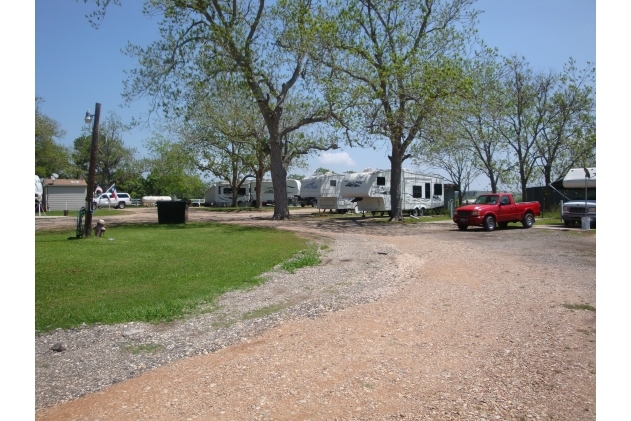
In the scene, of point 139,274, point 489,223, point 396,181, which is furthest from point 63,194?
point 139,274

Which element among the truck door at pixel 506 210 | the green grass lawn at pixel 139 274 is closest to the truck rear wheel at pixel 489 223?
the truck door at pixel 506 210

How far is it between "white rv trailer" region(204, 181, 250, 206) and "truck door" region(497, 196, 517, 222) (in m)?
40.3

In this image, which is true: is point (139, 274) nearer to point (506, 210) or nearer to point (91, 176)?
point (91, 176)

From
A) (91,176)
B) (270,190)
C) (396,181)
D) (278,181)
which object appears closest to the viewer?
(91,176)

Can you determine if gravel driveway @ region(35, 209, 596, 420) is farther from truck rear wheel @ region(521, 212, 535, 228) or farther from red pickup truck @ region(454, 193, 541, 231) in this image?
truck rear wheel @ region(521, 212, 535, 228)

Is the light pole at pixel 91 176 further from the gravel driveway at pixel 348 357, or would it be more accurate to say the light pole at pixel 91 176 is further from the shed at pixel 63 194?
the shed at pixel 63 194

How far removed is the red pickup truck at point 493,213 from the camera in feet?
68.1

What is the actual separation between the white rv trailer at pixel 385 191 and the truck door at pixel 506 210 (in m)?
9.14

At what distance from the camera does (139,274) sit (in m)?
9.84

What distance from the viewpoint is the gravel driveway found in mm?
4203

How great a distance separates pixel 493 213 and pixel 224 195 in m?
44.0

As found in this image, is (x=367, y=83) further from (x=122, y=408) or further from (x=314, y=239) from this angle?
(x=122, y=408)

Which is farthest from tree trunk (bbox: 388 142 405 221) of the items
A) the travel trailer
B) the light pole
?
the light pole

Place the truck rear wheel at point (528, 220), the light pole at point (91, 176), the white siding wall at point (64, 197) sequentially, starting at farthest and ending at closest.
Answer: the white siding wall at point (64, 197) < the truck rear wheel at point (528, 220) < the light pole at point (91, 176)
